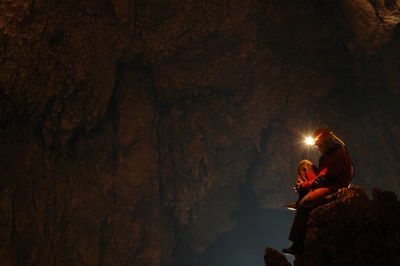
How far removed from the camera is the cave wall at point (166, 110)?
7.00 m

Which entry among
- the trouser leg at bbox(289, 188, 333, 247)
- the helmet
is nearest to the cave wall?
the helmet

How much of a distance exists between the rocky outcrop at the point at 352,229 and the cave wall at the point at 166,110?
18.1 feet

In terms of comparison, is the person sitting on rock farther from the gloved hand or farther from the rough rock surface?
the rough rock surface

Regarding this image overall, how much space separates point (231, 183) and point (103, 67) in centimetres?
987

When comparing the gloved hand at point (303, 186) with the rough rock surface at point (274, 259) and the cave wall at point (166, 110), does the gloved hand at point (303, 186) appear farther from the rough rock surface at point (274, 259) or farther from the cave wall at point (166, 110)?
the cave wall at point (166, 110)

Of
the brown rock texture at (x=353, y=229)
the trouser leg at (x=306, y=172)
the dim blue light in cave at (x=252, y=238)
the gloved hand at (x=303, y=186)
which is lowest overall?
the dim blue light in cave at (x=252, y=238)

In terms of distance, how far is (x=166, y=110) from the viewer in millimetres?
12188

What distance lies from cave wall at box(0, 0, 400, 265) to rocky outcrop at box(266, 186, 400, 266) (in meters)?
5.53

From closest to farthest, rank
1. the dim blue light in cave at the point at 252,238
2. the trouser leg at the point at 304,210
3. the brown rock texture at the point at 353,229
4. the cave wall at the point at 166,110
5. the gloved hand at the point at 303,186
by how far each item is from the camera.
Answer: the brown rock texture at the point at 353,229
the trouser leg at the point at 304,210
the gloved hand at the point at 303,186
the cave wall at the point at 166,110
the dim blue light in cave at the point at 252,238

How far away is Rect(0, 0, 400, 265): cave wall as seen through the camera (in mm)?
6996

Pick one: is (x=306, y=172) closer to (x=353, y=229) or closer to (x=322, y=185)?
(x=322, y=185)

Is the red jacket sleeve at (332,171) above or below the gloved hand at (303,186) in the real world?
above

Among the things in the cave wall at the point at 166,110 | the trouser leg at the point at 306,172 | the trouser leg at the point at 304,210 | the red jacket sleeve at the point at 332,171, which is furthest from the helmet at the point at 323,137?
the cave wall at the point at 166,110

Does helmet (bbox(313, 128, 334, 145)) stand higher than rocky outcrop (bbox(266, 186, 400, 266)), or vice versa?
helmet (bbox(313, 128, 334, 145))
